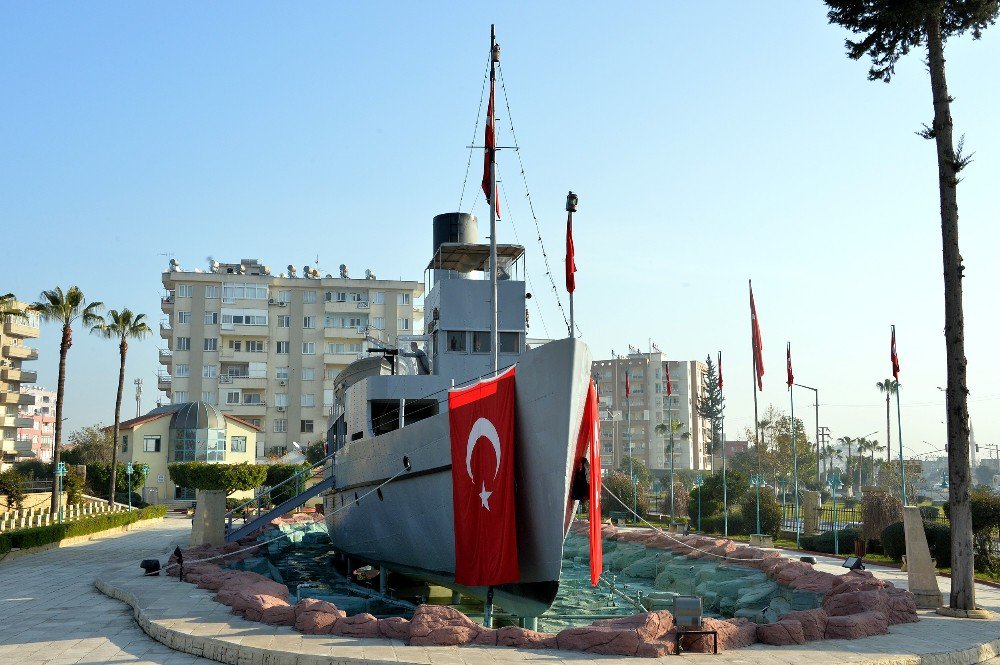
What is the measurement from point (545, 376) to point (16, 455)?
7553 centimetres

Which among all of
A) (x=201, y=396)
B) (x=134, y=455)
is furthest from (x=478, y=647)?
(x=201, y=396)

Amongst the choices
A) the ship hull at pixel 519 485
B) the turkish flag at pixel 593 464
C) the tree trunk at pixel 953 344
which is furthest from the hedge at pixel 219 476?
the tree trunk at pixel 953 344

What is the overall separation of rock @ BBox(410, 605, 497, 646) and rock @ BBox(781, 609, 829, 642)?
3951mm

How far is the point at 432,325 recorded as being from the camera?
2088 cm

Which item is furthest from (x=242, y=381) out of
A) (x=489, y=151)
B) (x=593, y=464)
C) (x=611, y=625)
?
(x=611, y=625)

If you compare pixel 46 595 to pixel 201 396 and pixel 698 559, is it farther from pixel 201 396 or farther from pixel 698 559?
pixel 201 396

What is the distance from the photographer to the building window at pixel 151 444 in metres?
60.0

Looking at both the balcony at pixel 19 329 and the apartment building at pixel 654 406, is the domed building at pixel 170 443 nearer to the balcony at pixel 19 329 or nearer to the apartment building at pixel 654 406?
the balcony at pixel 19 329

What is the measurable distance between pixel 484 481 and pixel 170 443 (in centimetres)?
5180

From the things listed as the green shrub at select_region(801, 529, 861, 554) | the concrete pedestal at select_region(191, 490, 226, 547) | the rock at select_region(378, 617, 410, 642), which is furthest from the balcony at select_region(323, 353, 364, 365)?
the rock at select_region(378, 617, 410, 642)

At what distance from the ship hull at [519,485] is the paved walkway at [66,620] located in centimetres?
484

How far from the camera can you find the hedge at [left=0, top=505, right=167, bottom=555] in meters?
24.2

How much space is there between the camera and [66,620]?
1317 centimetres

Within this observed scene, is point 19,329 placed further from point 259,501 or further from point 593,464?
point 593,464
